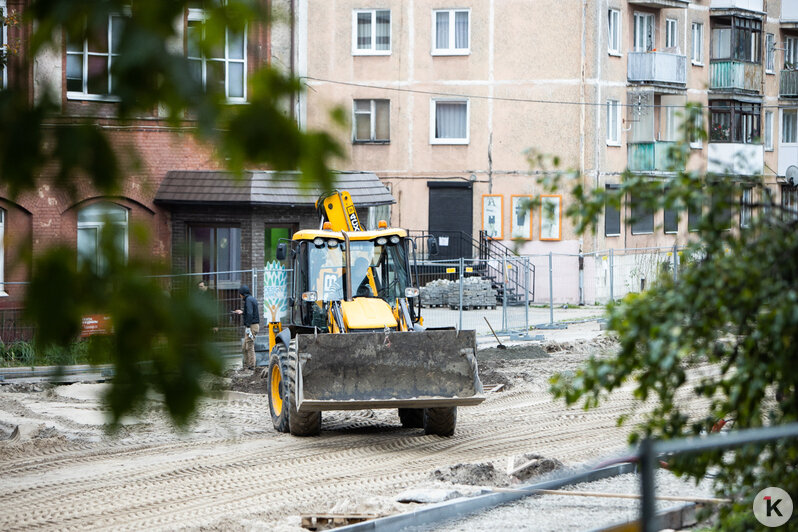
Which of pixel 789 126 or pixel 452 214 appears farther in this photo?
pixel 789 126

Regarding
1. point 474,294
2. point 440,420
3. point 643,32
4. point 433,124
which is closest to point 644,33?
point 643,32

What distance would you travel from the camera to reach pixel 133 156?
2.68m

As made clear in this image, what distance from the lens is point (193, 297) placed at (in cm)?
276

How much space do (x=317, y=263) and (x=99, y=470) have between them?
4.23 meters

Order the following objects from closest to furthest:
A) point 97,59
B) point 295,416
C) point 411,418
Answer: point 97,59 → point 295,416 → point 411,418

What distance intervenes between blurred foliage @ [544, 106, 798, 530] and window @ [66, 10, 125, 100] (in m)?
2.85

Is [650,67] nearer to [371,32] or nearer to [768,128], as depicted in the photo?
[371,32]

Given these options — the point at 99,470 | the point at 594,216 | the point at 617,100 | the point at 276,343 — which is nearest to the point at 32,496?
the point at 99,470

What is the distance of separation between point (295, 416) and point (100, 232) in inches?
481

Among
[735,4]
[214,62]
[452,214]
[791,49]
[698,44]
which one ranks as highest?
[735,4]

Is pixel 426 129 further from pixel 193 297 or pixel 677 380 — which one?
pixel 193 297

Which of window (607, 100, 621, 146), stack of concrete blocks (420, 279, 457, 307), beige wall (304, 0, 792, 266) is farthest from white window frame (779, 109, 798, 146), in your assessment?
stack of concrete blocks (420, 279, 457, 307)

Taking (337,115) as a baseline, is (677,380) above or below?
below

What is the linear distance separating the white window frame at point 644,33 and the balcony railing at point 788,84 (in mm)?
9664
